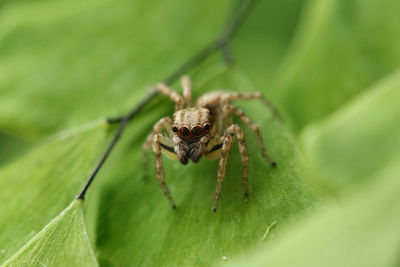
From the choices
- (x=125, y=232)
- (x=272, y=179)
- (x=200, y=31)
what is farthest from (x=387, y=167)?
(x=200, y=31)

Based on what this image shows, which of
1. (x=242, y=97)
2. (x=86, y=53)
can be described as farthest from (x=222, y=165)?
(x=86, y=53)

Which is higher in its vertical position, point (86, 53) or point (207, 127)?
point (86, 53)

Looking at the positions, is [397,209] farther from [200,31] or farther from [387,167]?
[200,31]

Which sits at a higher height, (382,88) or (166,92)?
(166,92)

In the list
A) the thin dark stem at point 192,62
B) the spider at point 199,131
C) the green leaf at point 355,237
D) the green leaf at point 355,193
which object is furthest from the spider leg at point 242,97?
the green leaf at point 355,237

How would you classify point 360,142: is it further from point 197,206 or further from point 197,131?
point 197,131

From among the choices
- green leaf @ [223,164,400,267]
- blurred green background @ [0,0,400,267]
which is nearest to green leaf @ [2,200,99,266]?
blurred green background @ [0,0,400,267]
